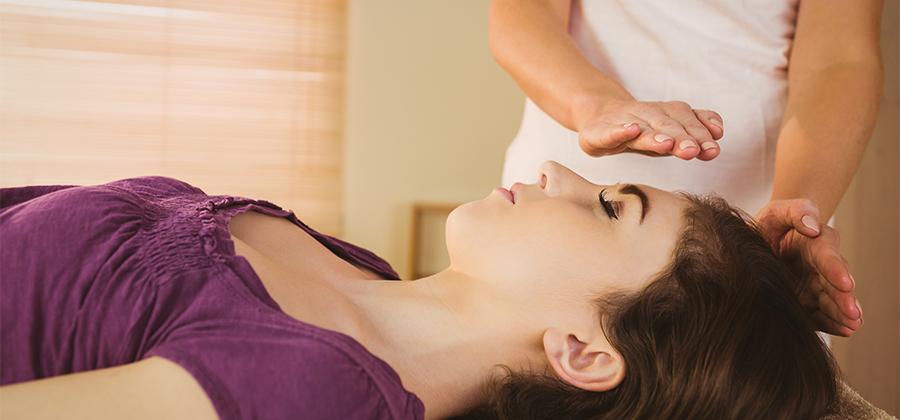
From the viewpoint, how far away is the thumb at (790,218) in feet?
4.43

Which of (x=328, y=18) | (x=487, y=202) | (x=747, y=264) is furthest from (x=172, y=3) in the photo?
(x=747, y=264)

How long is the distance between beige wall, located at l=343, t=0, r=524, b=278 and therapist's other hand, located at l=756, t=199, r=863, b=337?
3133mm

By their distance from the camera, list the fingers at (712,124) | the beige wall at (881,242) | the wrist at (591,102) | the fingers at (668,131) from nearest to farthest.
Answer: the fingers at (668,131) → the fingers at (712,124) → the wrist at (591,102) → the beige wall at (881,242)

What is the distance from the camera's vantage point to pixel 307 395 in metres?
0.93

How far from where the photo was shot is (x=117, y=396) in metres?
0.88

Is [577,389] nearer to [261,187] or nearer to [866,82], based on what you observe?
[866,82]

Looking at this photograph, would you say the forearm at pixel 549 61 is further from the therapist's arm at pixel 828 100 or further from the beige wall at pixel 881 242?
the beige wall at pixel 881 242

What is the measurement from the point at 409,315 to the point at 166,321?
14.4 inches

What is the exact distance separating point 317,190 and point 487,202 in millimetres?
3165

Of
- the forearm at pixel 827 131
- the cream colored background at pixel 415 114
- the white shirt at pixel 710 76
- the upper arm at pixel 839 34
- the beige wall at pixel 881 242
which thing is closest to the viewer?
the forearm at pixel 827 131

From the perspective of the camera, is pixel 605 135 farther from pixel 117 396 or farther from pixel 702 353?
pixel 117 396

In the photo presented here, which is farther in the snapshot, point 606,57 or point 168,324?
point 606,57

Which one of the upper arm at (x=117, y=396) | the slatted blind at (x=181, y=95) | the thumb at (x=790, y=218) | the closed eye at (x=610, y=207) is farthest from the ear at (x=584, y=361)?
the slatted blind at (x=181, y=95)

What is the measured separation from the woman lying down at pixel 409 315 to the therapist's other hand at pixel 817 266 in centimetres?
5
